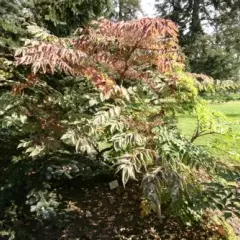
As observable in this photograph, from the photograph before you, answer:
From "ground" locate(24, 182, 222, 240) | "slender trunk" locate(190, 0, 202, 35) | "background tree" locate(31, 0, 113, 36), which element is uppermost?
"slender trunk" locate(190, 0, 202, 35)

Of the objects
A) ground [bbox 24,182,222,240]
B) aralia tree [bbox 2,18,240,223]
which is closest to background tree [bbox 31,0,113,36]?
aralia tree [bbox 2,18,240,223]

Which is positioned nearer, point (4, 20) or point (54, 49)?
point (54, 49)

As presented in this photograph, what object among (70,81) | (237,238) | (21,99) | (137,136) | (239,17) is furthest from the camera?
(239,17)

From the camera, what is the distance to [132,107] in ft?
9.42

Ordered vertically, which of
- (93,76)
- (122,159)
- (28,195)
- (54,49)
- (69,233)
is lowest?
(69,233)

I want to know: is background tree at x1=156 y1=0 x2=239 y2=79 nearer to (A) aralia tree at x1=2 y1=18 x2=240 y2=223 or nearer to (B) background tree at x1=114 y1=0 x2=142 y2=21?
(B) background tree at x1=114 y1=0 x2=142 y2=21

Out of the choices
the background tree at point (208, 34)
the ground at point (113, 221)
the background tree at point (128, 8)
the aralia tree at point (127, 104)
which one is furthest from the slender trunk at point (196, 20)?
the ground at point (113, 221)

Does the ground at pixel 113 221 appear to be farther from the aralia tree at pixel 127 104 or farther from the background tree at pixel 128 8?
the background tree at pixel 128 8

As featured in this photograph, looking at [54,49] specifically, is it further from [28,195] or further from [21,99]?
[28,195]

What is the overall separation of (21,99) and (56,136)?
1.42 feet

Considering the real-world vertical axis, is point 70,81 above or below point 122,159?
above

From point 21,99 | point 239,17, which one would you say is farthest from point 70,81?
point 239,17

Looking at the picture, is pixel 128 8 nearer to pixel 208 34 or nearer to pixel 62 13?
pixel 208 34

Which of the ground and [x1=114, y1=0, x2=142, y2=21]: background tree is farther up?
[x1=114, y1=0, x2=142, y2=21]: background tree
